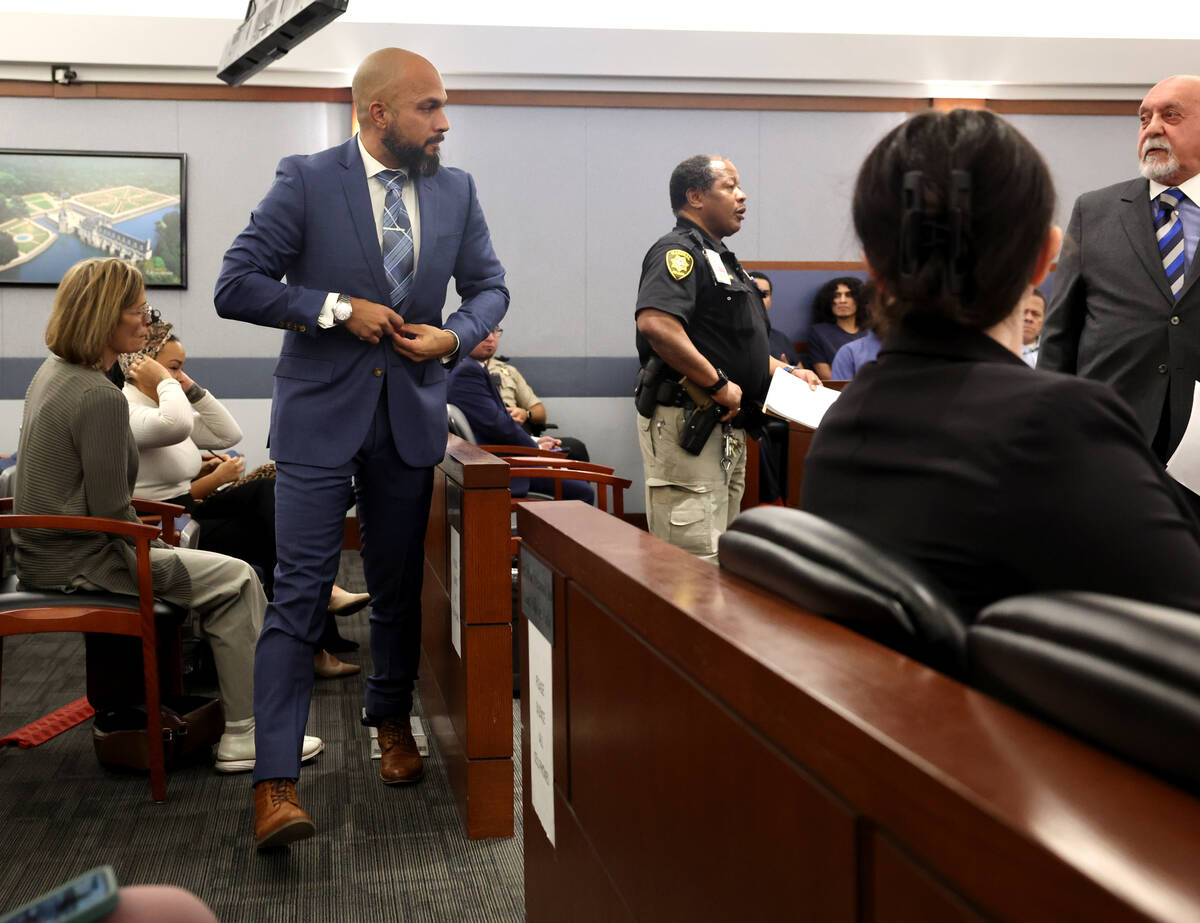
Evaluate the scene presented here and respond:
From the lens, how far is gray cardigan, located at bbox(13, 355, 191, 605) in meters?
2.69

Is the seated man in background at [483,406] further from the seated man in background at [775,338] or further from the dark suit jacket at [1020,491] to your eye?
the dark suit jacket at [1020,491]

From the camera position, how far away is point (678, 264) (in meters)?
3.29

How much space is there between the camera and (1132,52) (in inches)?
273

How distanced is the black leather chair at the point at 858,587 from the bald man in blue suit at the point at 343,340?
154 centimetres

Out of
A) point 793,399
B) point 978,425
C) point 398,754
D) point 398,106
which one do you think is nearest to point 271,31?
point 398,106

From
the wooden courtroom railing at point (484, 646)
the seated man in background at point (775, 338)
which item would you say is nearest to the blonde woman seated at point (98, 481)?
the wooden courtroom railing at point (484, 646)

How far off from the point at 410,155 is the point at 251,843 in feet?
5.14

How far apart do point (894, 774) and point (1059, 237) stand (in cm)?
70

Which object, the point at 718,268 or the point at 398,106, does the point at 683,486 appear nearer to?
the point at 718,268

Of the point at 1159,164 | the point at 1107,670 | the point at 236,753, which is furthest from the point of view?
the point at 236,753

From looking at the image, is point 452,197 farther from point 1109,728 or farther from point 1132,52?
point 1132,52

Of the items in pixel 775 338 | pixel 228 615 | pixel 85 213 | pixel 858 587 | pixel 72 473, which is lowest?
pixel 228 615

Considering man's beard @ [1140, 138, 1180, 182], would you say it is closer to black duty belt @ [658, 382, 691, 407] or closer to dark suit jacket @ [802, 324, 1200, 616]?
black duty belt @ [658, 382, 691, 407]

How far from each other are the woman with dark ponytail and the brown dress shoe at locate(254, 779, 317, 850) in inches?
61.7
